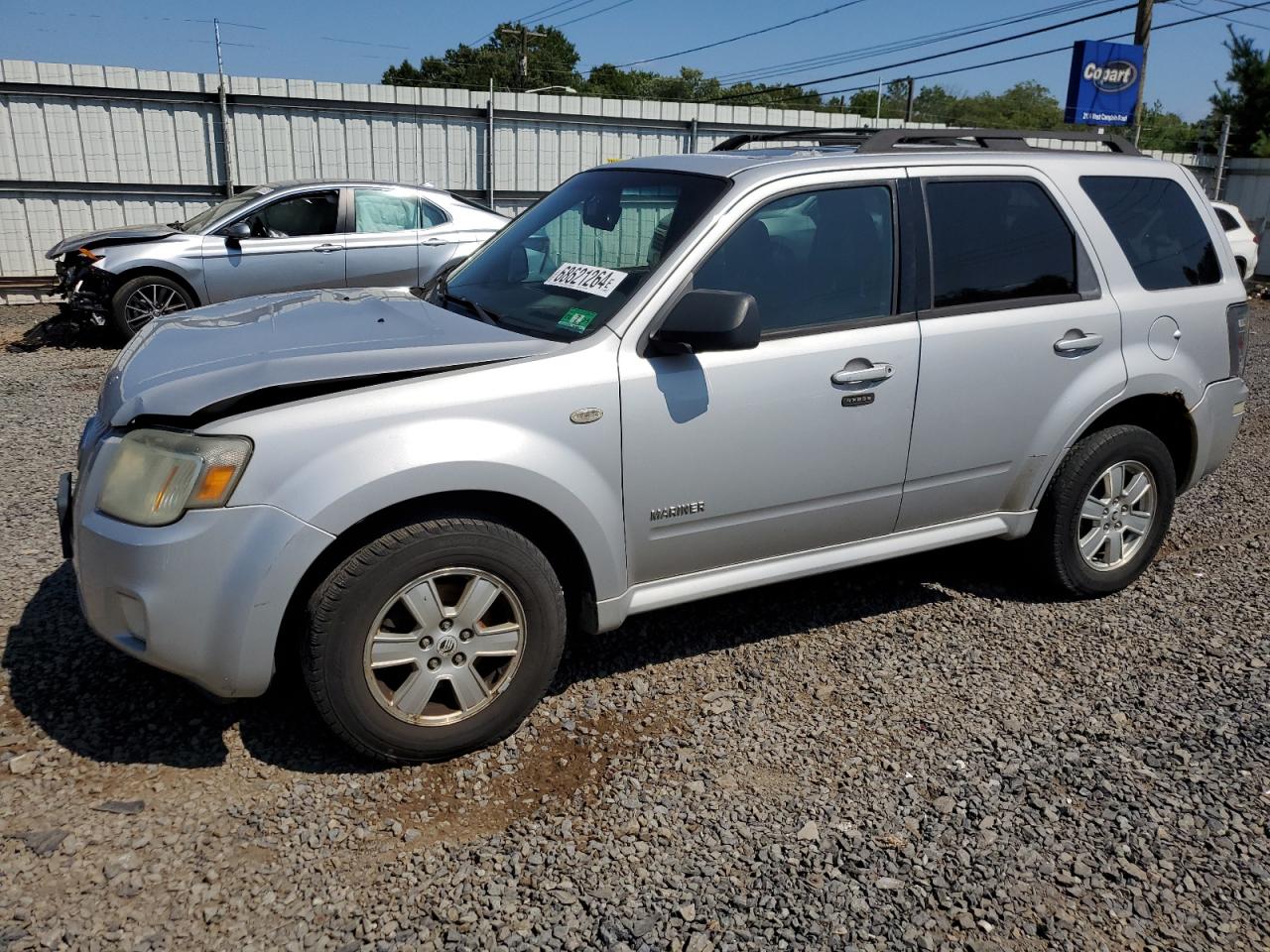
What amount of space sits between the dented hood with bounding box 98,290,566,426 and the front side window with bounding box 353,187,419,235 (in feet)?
22.6

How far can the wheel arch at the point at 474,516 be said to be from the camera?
3.08 metres

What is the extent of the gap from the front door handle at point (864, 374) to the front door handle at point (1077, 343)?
88cm

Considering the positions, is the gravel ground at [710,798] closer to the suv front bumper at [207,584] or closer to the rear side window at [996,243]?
the suv front bumper at [207,584]

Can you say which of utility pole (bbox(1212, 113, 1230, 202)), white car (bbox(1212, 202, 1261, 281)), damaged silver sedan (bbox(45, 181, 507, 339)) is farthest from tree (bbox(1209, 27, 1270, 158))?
damaged silver sedan (bbox(45, 181, 507, 339))

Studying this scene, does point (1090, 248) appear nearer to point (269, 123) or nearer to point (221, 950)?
point (221, 950)

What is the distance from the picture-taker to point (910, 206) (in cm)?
400

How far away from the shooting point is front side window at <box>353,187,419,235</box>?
1055 cm

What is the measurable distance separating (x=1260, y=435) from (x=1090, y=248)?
4.73 m

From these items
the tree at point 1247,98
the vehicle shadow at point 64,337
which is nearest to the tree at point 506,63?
the tree at point 1247,98

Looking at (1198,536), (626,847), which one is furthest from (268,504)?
(1198,536)

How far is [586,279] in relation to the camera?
12.4 ft

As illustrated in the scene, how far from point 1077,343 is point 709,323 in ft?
6.11

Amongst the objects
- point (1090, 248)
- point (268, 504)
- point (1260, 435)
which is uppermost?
point (1090, 248)

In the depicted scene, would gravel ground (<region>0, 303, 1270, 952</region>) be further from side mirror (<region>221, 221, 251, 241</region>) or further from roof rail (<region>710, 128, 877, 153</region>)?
side mirror (<region>221, 221, 251, 241</region>)
